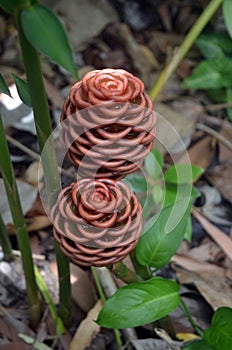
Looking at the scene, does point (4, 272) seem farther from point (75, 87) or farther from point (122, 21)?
Result: point (122, 21)

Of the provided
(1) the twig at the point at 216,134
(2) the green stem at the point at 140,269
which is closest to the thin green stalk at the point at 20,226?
(2) the green stem at the point at 140,269

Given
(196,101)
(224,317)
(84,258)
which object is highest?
A: (84,258)

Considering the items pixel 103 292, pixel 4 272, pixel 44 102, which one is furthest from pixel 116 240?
pixel 4 272

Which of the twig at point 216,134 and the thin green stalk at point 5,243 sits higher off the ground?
the thin green stalk at point 5,243

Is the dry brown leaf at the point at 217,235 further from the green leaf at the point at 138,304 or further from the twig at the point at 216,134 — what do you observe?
the green leaf at the point at 138,304

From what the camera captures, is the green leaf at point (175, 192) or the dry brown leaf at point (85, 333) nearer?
the dry brown leaf at point (85, 333)

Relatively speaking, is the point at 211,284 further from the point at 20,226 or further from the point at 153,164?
the point at 20,226

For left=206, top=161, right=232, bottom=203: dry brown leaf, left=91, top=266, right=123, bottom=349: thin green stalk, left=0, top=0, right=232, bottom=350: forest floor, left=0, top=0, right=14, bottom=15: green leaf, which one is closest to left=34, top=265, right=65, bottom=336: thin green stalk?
left=0, top=0, right=232, bottom=350: forest floor
